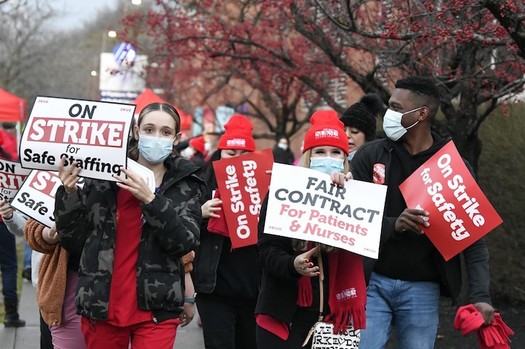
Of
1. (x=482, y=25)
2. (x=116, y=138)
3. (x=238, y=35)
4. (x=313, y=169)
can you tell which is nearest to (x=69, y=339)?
(x=116, y=138)

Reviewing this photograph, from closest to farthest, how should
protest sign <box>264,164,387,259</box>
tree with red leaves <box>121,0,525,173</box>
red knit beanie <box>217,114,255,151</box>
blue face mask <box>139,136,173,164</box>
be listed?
protest sign <box>264,164,387,259</box>, blue face mask <box>139,136,173,164</box>, red knit beanie <box>217,114,255,151</box>, tree with red leaves <box>121,0,525,173</box>

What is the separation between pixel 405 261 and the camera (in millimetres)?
5180

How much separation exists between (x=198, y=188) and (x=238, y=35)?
7.97 m

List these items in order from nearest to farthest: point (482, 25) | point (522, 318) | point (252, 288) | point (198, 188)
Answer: point (198, 188) < point (252, 288) < point (482, 25) < point (522, 318)

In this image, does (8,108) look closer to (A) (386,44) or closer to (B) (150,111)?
(A) (386,44)

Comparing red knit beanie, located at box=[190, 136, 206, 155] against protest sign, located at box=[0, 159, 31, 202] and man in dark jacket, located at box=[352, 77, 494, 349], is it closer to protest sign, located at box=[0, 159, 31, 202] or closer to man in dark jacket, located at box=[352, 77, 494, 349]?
protest sign, located at box=[0, 159, 31, 202]

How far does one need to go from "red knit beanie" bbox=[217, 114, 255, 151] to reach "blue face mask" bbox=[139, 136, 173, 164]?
205 cm

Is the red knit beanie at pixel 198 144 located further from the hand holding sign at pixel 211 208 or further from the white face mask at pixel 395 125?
the white face mask at pixel 395 125

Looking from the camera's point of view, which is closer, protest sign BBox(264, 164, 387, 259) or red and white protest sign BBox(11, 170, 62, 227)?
protest sign BBox(264, 164, 387, 259)

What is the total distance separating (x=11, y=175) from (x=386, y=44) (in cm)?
438

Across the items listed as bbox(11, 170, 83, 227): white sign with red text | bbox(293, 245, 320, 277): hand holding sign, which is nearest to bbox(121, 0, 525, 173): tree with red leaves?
bbox(293, 245, 320, 277): hand holding sign

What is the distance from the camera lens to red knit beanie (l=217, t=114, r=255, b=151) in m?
6.97

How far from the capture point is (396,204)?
5289 millimetres

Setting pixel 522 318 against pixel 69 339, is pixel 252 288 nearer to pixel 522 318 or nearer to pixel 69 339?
pixel 69 339
